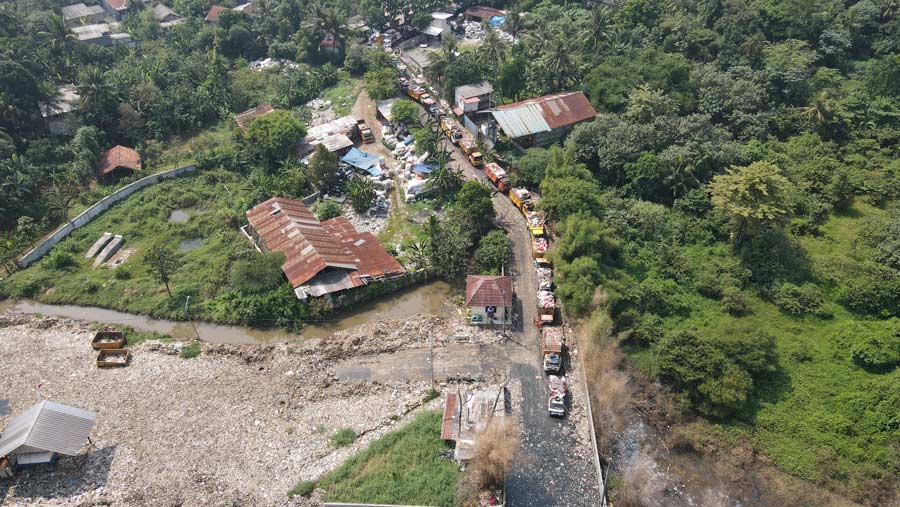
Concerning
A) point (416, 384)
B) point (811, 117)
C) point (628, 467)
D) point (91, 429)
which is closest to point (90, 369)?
point (91, 429)

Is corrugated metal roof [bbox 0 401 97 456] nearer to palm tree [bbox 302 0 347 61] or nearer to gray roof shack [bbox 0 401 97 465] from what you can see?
gray roof shack [bbox 0 401 97 465]

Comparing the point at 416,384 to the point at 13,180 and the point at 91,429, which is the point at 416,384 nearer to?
the point at 91,429

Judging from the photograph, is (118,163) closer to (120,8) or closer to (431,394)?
(431,394)

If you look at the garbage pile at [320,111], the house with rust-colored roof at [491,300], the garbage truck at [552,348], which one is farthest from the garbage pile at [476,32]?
the garbage truck at [552,348]

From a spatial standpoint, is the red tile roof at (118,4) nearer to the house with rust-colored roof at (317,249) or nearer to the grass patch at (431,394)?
the house with rust-colored roof at (317,249)

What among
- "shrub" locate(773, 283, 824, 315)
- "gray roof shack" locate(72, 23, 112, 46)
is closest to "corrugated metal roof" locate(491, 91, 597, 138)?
"shrub" locate(773, 283, 824, 315)

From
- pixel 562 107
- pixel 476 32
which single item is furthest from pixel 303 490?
pixel 476 32
